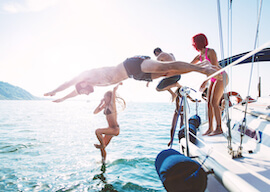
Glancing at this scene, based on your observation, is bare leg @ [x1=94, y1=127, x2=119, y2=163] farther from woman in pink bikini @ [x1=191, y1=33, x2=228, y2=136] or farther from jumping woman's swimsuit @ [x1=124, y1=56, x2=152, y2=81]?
jumping woman's swimsuit @ [x1=124, y1=56, x2=152, y2=81]

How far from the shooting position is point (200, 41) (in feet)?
11.4

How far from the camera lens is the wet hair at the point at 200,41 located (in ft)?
11.3

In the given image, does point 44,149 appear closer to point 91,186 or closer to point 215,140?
point 91,186

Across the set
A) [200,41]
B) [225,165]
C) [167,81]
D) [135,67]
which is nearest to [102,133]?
[167,81]

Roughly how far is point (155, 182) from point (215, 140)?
1709 millimetres

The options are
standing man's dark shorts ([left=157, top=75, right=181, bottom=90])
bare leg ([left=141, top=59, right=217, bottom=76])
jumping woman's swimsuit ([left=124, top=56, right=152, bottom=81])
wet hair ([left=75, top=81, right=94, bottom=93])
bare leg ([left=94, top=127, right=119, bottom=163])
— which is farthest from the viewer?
bare leg ([left=94, top=127, right=119, bottom=163])

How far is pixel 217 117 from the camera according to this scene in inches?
143

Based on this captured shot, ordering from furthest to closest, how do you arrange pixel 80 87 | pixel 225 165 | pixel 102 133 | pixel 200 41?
pixel 102 133 → pixel 200 41 → pixel 80 87 → pixel 225 165

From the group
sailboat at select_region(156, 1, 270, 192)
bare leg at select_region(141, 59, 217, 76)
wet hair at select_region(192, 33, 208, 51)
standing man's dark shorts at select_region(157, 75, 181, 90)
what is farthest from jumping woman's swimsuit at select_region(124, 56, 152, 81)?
wet hair at select_region(192, 33, 208, 51)

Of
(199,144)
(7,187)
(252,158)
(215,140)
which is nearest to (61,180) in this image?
(7,187)

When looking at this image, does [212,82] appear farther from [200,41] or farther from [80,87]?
[80,87]

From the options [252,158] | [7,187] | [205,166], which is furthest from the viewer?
[7,187]

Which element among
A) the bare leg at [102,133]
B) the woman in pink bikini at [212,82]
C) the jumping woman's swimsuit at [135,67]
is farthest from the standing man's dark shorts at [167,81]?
the bare leg at [102,133]

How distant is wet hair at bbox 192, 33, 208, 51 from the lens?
345 centimetres
